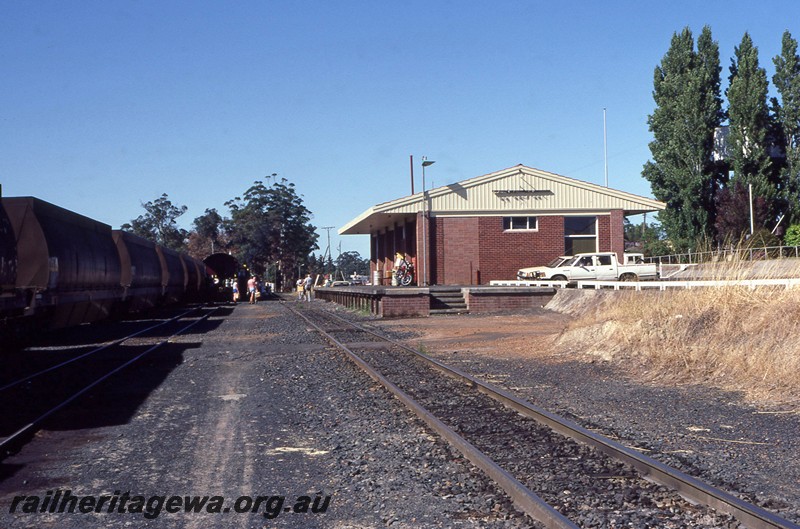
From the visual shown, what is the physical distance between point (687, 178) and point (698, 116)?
149 inches

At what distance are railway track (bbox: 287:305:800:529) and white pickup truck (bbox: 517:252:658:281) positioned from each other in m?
22.8

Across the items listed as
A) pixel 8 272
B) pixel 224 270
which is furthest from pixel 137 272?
pixel 224 270

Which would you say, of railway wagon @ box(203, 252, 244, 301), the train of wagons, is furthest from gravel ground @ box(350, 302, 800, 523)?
railway wagon @ box(203, 252, 244, 301)

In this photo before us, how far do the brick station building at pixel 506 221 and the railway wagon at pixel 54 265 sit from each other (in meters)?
16.2

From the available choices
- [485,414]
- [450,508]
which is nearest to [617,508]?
[450,508]

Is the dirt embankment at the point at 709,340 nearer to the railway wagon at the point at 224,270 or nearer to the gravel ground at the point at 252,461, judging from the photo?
the gravel ground at the point at 252,461

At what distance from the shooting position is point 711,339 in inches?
438

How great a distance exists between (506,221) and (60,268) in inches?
899

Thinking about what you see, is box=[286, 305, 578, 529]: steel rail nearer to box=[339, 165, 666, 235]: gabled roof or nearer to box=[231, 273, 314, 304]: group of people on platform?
box=[339, 165, 666, 235]: gabled roof

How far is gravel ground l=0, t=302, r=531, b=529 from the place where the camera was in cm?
504

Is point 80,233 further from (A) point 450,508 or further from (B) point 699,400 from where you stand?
(A) point 450,508

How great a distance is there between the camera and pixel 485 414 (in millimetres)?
8266

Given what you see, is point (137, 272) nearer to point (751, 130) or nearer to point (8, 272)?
point (8, 272)

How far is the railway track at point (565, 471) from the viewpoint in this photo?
4680 millimetres
